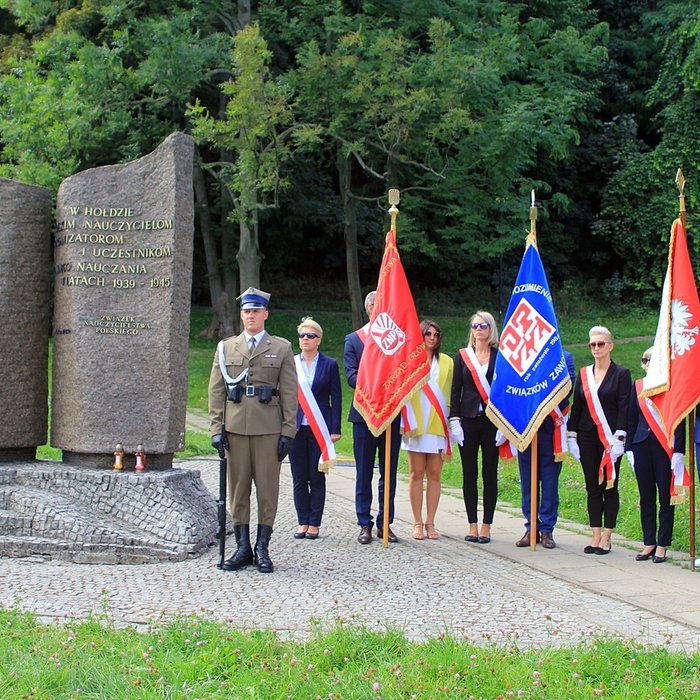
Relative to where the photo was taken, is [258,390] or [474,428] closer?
[258,390]

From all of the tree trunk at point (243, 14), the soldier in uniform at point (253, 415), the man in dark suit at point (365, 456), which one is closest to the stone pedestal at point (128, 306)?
the soldier in uniform at point (253, 415)

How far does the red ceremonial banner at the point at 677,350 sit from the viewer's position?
26.8ft

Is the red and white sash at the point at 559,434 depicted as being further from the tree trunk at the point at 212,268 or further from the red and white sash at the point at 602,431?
the tree trunk at the point at 212,268

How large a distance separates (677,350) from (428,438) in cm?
221

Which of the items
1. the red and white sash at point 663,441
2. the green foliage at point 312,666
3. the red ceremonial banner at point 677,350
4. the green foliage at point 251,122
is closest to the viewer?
the green foliage at point 312,666

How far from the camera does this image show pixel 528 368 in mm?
8828

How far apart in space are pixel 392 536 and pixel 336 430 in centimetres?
106

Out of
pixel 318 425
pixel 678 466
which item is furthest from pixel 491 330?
pixel 678 466

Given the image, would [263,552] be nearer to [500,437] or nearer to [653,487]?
[500,437]

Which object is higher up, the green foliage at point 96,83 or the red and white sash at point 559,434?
the green foliage at point 96,83

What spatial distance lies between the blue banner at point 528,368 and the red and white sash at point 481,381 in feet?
0.30

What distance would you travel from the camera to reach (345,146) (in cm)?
2216

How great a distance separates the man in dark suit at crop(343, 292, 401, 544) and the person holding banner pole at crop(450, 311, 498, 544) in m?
0.58

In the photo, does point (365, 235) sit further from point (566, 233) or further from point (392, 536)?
point (392, 536)
